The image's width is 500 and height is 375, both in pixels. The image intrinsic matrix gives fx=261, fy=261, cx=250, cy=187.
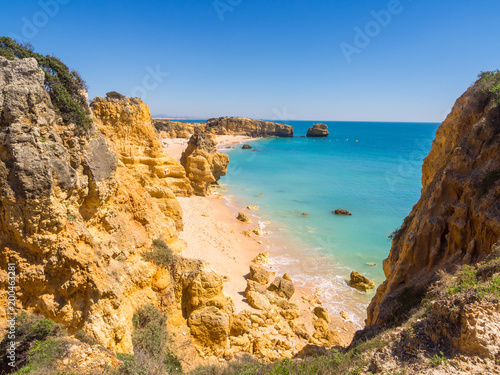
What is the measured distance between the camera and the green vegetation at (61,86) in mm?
6835

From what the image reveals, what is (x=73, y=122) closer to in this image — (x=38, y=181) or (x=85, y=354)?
(x=38, y=181)

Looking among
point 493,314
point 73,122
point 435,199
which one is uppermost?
point 73,122

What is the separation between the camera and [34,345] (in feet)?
18.1

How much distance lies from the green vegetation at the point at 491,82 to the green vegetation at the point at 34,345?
14464 millimetres

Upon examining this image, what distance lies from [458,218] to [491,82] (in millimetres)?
5634

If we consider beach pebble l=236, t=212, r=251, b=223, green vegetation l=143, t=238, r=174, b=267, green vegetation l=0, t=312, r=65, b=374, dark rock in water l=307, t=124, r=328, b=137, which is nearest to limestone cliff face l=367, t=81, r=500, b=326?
green vegetation l=143, t=238, r=174, b=267

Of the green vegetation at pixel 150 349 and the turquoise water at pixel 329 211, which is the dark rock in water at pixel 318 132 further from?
the green vegetation at pixel 150 349

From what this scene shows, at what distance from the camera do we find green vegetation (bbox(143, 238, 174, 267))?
9141mm

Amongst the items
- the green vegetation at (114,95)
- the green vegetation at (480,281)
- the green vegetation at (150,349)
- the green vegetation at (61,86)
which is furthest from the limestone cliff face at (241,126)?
the green vegetation at (480,281)

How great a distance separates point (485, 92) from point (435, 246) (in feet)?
20.1

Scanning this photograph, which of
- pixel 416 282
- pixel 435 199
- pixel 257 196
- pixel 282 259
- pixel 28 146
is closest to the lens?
pixel 28 146

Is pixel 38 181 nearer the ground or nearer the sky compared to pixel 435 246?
nearer the sky

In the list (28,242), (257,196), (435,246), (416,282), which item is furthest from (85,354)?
(257,196)

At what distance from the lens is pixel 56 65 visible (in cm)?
759
